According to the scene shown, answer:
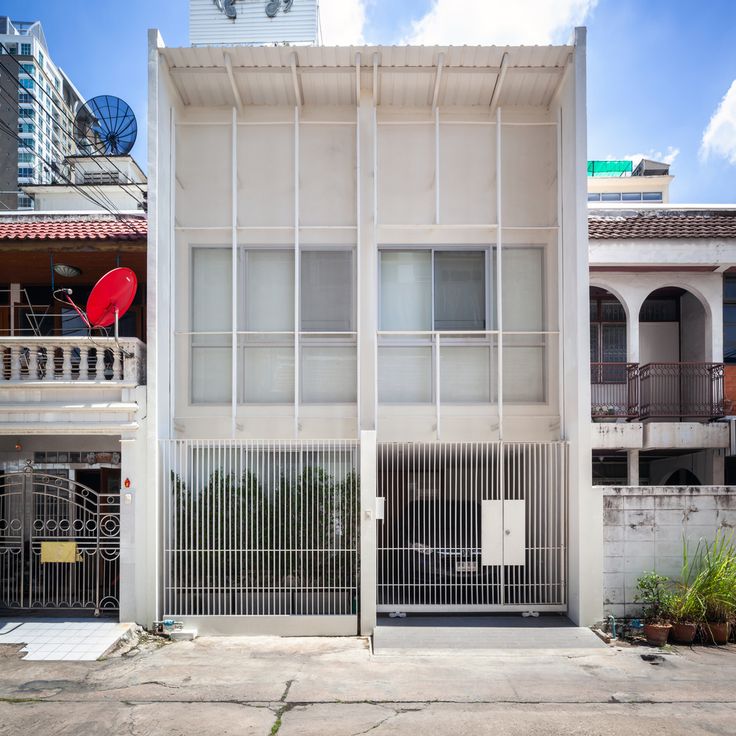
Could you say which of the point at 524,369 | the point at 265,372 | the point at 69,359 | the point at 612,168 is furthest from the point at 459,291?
the point at 612,168

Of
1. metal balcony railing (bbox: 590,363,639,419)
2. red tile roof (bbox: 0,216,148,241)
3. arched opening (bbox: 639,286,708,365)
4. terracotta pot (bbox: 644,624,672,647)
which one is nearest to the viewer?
terracotta pot (bbox: 644,624,672,647)

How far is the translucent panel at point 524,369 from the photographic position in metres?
10.8

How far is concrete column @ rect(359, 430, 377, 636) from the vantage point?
9555 mm

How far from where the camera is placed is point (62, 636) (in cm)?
921

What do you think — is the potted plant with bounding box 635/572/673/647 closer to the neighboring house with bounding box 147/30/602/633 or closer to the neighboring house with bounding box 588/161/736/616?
the neighboring house with bounding box 147/30/602/633

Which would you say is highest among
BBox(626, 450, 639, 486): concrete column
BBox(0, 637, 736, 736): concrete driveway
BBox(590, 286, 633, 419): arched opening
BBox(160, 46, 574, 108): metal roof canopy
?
BBox(160, 46, 574, 108): metal roof canopy

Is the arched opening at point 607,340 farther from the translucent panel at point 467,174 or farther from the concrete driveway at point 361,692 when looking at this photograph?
the concrete driveway at point 361,692

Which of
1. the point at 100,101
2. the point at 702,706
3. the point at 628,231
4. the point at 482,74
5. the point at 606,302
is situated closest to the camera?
the point at 702,706

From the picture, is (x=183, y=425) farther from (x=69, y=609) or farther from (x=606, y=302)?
(x=606, y=302)

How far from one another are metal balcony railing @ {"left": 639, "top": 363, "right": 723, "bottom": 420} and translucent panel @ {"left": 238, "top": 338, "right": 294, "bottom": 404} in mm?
6557

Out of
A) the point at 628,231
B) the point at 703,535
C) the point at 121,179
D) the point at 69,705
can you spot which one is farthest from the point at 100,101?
the point at 703,535

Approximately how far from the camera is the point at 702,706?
23.6ft

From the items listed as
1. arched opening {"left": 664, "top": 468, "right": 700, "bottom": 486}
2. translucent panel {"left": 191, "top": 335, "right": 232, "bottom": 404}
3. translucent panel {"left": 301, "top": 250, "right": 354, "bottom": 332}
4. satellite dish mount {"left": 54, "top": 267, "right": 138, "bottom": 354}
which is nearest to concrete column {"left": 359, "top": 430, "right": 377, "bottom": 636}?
translucent panel {"left": 301, "top": 250, "right": 354, "bottom": 332}

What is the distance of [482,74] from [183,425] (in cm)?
691
